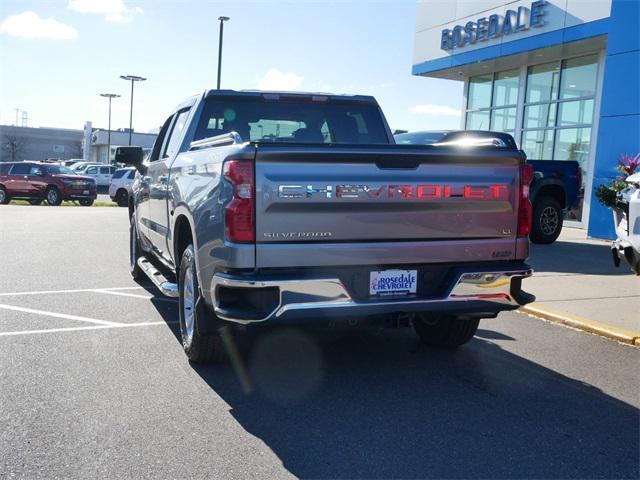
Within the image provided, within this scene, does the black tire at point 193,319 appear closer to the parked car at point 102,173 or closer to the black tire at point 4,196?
the black tire at point 4,196

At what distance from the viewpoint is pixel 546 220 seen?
13.8 m

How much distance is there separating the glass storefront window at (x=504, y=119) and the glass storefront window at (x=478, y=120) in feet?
1.10

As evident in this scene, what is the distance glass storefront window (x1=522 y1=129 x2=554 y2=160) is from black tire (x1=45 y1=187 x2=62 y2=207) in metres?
17.4

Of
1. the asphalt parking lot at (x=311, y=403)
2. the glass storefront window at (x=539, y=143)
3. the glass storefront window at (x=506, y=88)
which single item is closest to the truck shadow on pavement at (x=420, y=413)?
the asphalt parking lot at (x=311, y=403)

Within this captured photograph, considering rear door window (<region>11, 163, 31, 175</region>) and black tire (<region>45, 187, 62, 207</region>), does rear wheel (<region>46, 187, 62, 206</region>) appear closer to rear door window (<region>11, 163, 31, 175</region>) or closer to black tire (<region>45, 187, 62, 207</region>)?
black tire (<region>45, 187, 62, 207</region>)

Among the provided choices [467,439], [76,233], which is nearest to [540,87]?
[76,233]

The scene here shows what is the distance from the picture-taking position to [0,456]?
11.4ft

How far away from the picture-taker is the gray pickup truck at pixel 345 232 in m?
4.18

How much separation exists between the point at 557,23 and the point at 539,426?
1580cm

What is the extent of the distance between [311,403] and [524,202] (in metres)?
2.06

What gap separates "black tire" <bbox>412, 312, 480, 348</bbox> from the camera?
5.68 m

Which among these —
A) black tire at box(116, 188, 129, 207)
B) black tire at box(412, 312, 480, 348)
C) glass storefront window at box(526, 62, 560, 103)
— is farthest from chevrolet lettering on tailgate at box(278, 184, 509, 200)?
black tire at box(116, 188, 129, 207)

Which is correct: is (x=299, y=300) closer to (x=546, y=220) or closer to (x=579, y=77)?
(x=546, y=220)

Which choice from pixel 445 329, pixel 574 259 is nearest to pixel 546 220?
pixel 574 259
